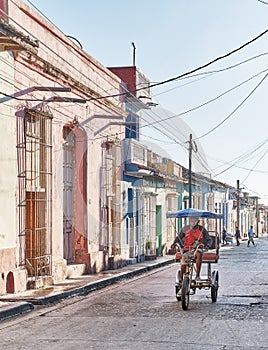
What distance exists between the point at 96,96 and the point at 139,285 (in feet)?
21.3

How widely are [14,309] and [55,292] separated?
280 centimetres

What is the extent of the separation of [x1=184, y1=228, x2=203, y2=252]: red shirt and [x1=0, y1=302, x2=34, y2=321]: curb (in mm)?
2988

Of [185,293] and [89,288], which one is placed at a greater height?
[185,293]

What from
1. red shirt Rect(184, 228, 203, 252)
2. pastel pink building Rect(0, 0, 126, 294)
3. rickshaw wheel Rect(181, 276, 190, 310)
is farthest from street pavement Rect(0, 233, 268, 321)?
rickshaw wheel Rect(181, 276, 190, 310)

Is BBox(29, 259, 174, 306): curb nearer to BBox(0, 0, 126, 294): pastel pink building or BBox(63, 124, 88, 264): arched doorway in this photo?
BBox(0, 0, 126, 294): pastel pink building

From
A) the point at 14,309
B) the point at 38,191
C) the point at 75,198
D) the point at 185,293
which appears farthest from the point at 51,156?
the point at 185,293

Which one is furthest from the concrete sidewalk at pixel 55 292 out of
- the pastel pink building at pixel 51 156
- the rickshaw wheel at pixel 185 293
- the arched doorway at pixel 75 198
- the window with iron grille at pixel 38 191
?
the rickshaw wheel at pixel 185 293

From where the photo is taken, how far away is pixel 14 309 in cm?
1210

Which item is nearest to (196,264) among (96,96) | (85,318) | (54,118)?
(85,318)

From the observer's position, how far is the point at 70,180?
805 inches

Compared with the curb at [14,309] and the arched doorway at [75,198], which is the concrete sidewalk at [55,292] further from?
the arched doorway at [75,198]

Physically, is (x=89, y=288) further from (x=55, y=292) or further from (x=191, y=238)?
(x=191, y=238)

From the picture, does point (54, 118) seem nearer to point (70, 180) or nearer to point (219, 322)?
point (70, 180)

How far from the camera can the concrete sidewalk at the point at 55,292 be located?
12.3 m
